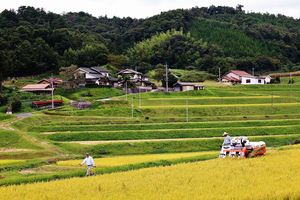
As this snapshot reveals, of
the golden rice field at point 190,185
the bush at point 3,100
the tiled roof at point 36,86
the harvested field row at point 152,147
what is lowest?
the harvested field row at point 152,147

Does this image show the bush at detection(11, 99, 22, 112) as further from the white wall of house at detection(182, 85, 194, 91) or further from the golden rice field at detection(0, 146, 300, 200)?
the golden rice field at detection(0, 146, 300, 200)

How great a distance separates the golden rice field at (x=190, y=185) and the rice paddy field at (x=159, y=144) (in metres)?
0.02

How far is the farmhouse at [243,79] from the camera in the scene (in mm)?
66250

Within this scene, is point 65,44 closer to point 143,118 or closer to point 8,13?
point 8,13

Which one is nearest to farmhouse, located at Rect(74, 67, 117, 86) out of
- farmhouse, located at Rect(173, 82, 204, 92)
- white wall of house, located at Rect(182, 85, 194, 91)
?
farmhouse, located at Rect(173, 82, 204, 92)

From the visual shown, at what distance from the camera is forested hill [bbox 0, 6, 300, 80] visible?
66625 mm

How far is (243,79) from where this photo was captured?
66.9 m

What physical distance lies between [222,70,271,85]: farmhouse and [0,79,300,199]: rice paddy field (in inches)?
282

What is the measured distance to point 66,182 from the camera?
1351 cm

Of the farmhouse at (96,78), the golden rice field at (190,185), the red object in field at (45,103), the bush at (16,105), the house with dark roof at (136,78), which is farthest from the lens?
the house with dark roof at (136,78)

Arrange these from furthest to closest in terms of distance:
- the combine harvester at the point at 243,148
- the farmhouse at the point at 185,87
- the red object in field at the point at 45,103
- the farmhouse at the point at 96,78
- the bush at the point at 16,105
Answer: the farmhouse at the point at 96,78, the farmhouse at the point at 185,87, the red object in field at the point at 45,103, the bush at the point at 16,105, the combine harvester at the point at 243,148

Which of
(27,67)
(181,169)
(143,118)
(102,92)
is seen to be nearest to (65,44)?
(27,67)

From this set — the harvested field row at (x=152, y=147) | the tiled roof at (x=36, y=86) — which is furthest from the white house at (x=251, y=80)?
the harvested field row at (x=152, y=147)

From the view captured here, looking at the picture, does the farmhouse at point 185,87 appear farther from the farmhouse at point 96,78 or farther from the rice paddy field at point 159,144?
the farmhouse at point 96,78
